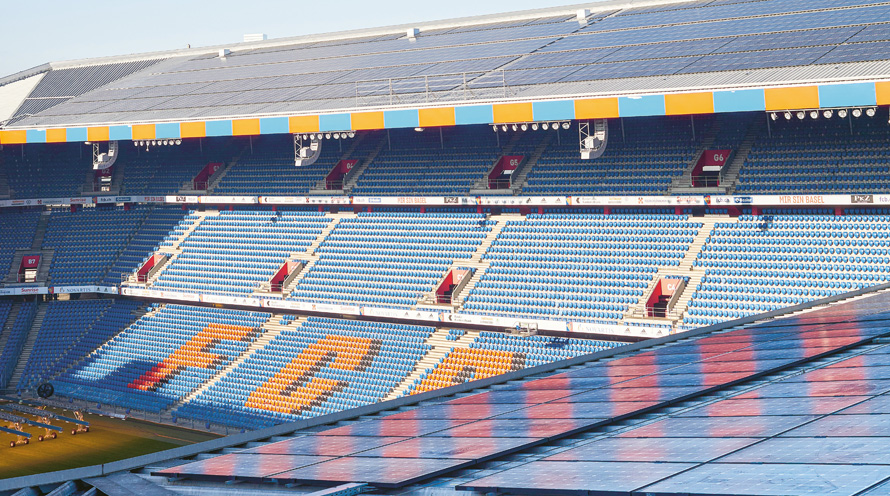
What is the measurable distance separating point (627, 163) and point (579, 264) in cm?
505

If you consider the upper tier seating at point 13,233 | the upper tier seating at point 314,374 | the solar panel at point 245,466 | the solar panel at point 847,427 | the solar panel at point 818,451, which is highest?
the solar panel at point 818,451

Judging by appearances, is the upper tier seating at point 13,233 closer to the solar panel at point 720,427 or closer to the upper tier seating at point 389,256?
the upper tier seating at point 389,256

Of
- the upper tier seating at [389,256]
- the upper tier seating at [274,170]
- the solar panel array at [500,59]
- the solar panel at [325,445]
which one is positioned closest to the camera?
the solar panel at [325,445]

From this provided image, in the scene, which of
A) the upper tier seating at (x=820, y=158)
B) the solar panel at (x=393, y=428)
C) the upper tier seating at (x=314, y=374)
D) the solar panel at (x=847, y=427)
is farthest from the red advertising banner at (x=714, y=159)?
the solar panel at (x=847, y=427)

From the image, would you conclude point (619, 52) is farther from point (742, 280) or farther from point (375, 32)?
point (375, 32)

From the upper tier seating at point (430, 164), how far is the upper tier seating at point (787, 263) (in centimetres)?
1267

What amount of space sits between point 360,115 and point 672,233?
554 inches

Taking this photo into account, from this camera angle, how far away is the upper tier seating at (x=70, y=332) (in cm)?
4803

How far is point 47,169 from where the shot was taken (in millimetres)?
56469

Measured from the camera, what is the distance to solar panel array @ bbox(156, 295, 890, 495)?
830 centimetres

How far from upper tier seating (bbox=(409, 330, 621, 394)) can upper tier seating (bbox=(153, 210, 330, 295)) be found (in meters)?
12.3

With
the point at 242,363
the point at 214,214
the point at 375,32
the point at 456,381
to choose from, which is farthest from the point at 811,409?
the point at 375,32

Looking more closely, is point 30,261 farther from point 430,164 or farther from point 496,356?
point 496,356

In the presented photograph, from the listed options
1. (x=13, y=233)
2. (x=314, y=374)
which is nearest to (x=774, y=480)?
(x=314, y=374)
